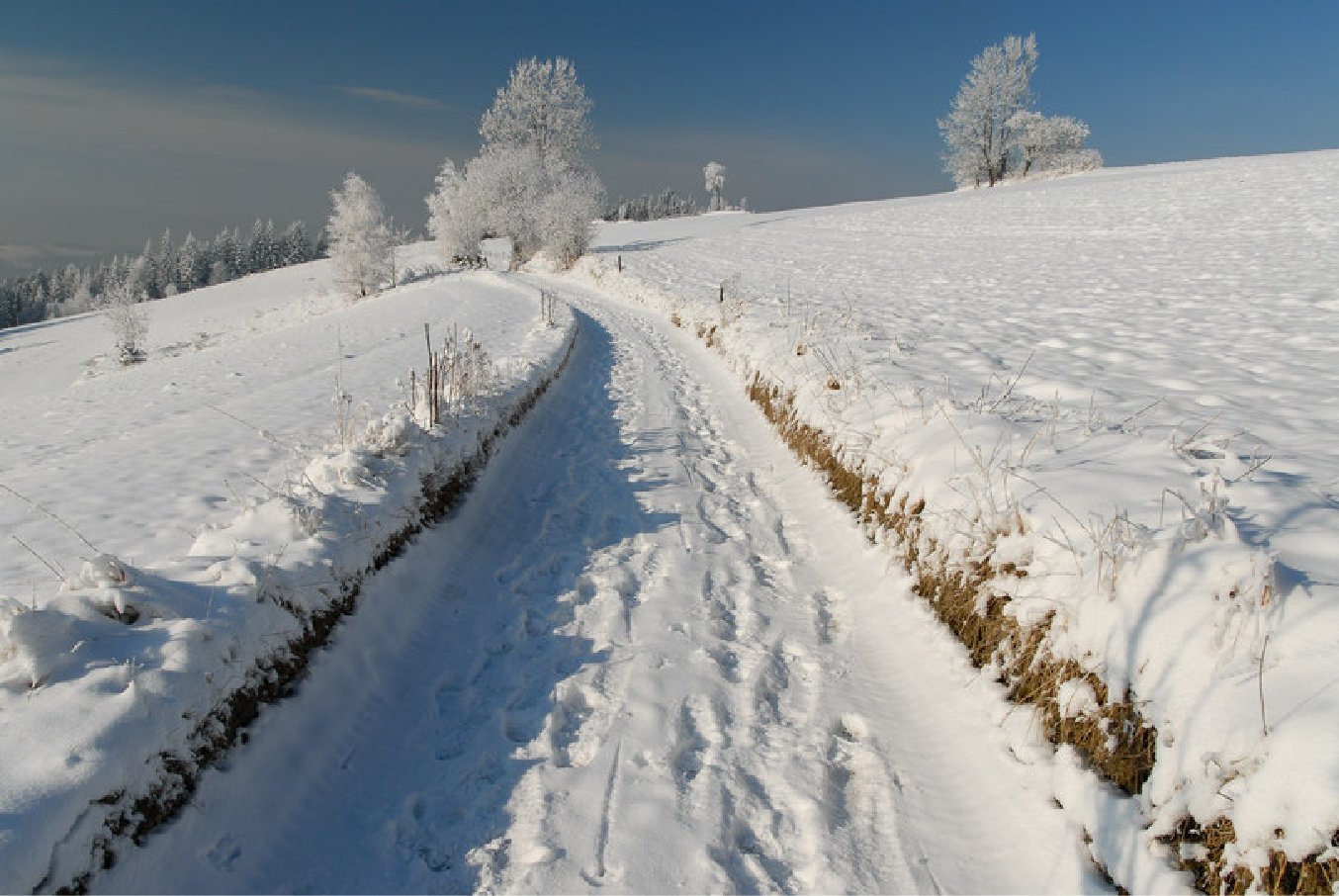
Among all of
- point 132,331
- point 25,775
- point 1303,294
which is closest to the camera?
point 25,775

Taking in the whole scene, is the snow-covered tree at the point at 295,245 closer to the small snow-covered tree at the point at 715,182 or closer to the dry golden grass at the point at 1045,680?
the small snow-covered tree at the point at 715,182

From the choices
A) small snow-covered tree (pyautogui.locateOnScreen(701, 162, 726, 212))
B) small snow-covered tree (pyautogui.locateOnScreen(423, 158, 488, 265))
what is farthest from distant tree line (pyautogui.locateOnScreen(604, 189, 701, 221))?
small snow-covered tree (pyautogui.locateOnScreen(423, 158, 488, 265))

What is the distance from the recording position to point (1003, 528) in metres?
3.94

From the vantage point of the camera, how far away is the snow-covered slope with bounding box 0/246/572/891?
95.2 inches

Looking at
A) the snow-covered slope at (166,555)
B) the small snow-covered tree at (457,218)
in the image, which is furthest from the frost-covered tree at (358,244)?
the snow-covered slope at (166,555)

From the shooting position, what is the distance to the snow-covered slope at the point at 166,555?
2418 mm

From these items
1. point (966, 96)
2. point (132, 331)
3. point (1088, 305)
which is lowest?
point (132, 331)

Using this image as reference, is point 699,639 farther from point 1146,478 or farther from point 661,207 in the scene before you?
point 661,207

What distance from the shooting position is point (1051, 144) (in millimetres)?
64375

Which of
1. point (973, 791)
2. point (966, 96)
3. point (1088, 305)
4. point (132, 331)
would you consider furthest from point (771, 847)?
point (966, 96)

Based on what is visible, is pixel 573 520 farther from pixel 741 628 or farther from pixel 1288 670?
pixel 1288 670

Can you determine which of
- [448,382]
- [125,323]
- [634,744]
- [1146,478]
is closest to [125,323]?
[125,323]

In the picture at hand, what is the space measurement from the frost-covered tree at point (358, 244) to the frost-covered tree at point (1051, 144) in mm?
50992

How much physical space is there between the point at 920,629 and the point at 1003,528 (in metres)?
0.81
